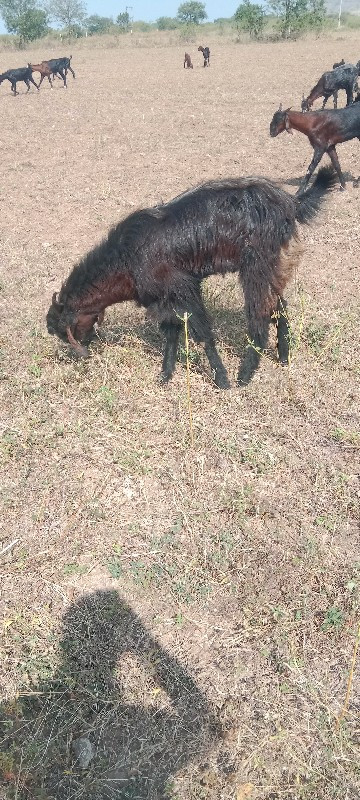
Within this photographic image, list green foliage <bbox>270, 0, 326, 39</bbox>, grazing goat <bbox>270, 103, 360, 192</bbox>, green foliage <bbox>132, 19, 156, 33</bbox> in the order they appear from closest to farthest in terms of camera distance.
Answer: grazing goat <bbox>270, 103, 360, 192</bbox>, green foliage <bbox>270, 0, 326, 39</bbox>, green foliage <bbox>132, 19, 156, 33</bbox>

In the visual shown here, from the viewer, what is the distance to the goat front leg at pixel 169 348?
15.8ft

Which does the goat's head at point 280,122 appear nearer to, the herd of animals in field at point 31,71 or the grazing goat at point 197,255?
the grazing goat at point 197,255

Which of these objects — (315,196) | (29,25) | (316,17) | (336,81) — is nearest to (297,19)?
(316,17)

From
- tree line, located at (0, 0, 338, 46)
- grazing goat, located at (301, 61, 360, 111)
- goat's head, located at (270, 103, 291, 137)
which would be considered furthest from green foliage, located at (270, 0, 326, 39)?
goat's head, located at (270, 103, 291, 137)

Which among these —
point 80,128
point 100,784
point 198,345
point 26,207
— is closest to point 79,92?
point 80,128

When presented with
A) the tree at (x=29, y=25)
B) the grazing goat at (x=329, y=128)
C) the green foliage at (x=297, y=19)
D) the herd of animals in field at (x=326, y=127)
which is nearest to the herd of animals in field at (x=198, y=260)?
the herd of animals in field at (x=326, y=127)

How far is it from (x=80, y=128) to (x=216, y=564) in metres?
14.5

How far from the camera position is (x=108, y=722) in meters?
2.62

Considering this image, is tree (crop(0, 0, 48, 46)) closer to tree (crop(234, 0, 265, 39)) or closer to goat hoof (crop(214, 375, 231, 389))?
tree (crop(234, 0, 265, 39))

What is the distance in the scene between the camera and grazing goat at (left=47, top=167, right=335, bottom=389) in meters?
4.19

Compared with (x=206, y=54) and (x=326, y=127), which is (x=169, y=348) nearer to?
(x=326, y=127)

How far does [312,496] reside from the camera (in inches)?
146

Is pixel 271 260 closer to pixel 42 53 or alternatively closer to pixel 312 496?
pixel 312 496

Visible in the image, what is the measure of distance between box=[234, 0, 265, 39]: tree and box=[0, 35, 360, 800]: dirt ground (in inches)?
1534
